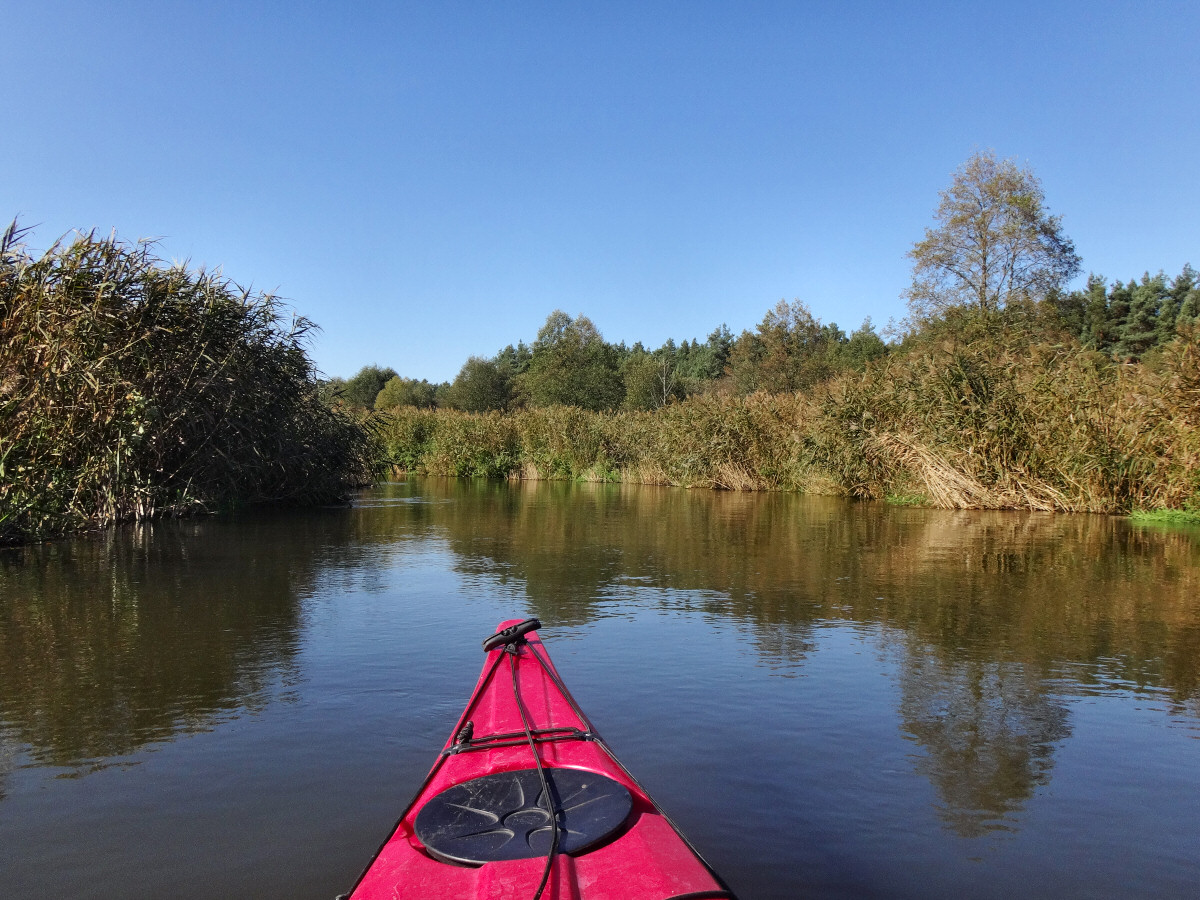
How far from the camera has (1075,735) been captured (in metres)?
4.57

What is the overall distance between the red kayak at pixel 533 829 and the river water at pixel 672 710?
574mm

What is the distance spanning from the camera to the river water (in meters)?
3.21

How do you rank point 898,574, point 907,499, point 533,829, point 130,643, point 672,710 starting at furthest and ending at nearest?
point 907,499
point 898,574
point 130,643
point 672,710
point 533,829

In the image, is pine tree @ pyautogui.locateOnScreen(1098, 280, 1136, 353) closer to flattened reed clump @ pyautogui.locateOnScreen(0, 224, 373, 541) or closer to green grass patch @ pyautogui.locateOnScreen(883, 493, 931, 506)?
green grass patch @ pyautogui.locateOnScreen(883, 493, 931, 506)

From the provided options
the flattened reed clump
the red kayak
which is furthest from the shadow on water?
the flattened reed clump

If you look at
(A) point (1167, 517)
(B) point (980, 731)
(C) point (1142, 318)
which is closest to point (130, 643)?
(B) point (980, 731)

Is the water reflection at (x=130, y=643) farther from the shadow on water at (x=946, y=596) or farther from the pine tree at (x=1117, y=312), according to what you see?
the pine tree at (x=1117, y=312)

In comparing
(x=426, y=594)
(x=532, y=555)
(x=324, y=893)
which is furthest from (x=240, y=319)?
(x=324, y=893)

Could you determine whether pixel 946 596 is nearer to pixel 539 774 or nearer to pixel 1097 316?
pixel 539 774

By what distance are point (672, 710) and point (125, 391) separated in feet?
33.0

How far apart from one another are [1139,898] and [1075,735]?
174 centimetres

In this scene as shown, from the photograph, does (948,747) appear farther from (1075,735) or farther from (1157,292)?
(1157,292)

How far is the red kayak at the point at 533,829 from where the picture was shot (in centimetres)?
227

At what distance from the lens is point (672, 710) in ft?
16.2
